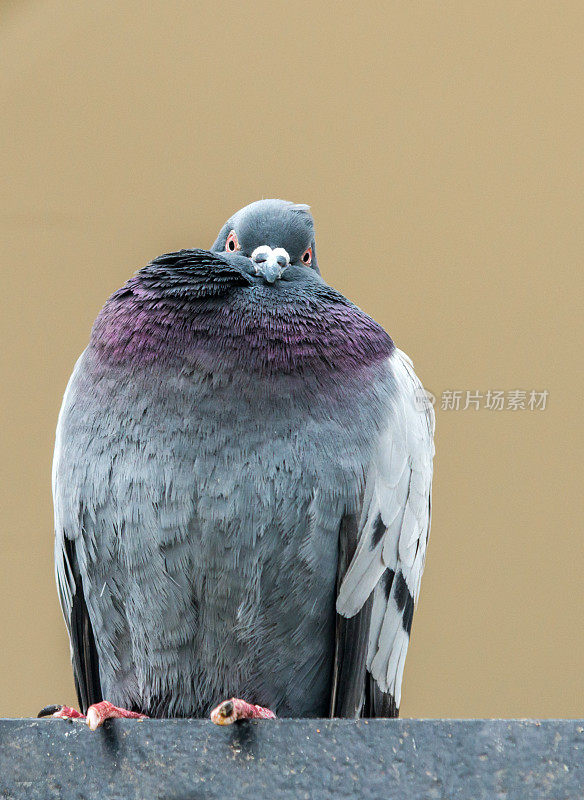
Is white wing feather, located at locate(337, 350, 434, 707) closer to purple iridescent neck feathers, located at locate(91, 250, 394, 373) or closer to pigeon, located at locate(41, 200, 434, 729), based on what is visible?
pigeon, located at locate(41, 200, 434, 729)

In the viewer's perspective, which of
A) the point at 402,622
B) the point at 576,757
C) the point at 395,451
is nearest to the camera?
the point at 576,757

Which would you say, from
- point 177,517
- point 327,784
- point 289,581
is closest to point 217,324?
point 177,517

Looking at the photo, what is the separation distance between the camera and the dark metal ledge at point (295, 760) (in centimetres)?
165

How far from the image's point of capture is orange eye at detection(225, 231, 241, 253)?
2783 millimetres

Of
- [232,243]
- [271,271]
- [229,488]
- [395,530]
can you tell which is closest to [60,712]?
[229,488]

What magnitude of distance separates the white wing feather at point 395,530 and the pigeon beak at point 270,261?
38cm

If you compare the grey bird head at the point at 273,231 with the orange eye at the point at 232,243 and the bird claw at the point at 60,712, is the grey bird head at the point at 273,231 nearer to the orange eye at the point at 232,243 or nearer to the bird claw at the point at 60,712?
the orange eye at the point at 232,243

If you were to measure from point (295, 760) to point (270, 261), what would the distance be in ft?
4.26

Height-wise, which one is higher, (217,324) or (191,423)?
(217,324)

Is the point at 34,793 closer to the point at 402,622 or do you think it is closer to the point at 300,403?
the point at 300,403

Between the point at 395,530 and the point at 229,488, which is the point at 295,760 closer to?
the point at 229,488

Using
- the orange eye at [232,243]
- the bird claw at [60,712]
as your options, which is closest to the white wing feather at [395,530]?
the orange eye at [232,243]

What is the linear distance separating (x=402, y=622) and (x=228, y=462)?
751 mm

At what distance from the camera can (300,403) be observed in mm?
2350
